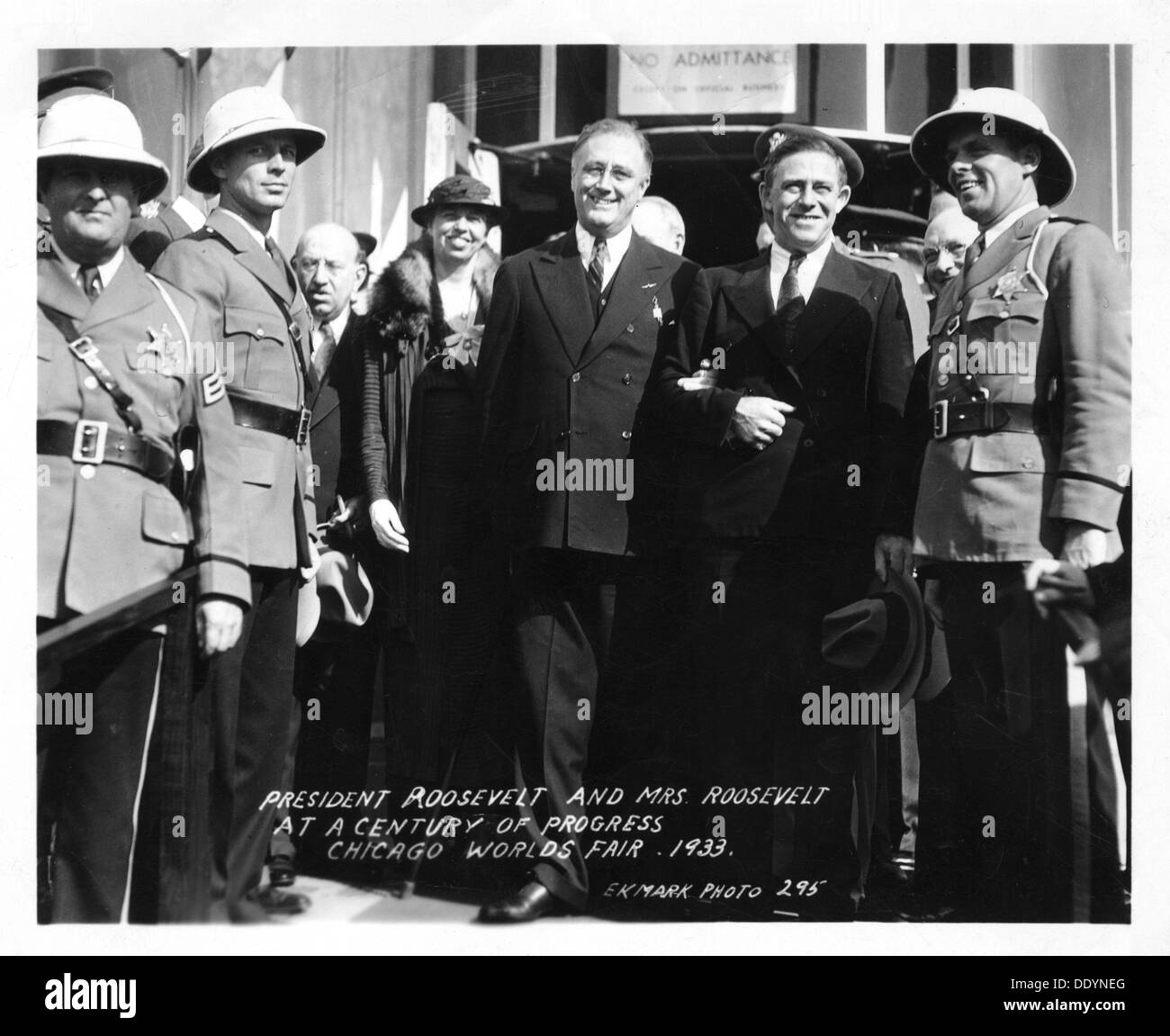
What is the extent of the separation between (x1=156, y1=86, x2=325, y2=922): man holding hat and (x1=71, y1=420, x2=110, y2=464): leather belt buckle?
1.28 ft

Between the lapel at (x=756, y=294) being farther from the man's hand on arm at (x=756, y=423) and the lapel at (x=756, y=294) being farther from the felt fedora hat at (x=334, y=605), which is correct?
the felt fedora hat at (x=334, y=605)

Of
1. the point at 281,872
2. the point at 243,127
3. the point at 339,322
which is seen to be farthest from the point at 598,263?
the point at 281,872

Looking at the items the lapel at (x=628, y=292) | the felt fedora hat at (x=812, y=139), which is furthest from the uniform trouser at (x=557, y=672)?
the felt fedora hat at (x=812, y=139)

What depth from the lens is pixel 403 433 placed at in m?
4.54

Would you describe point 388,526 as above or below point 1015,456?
below

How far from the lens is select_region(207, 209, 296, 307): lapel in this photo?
175 inches

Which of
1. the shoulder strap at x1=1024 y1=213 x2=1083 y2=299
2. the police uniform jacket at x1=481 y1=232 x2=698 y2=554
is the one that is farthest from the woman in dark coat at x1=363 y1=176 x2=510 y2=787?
the shoulder strap at x1=1024 y1=213 x2=1083 y2=299

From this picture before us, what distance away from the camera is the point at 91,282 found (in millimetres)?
4430

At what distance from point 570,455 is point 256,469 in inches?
36.5

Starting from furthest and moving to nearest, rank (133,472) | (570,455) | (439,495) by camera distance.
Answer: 1. (439,495)
2. (570,455)
3. (133,472)

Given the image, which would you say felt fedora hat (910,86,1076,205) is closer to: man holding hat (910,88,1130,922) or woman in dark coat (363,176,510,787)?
man holding hat (910,88,1130,922)

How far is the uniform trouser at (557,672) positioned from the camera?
14.4ft

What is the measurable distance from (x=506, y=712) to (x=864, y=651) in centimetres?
109

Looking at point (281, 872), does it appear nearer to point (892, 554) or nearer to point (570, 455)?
point (570, 455)
